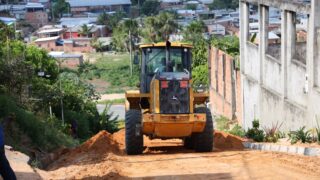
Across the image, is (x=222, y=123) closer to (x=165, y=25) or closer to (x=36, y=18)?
(x=165, y=25)

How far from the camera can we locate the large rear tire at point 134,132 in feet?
58.7

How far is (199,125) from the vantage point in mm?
17797

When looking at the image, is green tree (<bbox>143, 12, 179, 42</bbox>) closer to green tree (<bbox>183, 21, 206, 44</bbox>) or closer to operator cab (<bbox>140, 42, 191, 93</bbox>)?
green tree (<bbox>183, 21, 206, 44</bbox>)

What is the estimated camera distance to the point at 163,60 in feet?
62.5

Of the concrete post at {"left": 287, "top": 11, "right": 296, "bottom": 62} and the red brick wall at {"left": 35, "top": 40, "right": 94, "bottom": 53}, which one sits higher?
the concrete post at {"left": 287, "top": 11, "right": 296, "bottom": 62}

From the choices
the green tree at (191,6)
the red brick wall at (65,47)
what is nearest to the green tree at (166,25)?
the red brick wall at (65,47)

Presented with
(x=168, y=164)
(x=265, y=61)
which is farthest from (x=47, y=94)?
(x=168, y=164)

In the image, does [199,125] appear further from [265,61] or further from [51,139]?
[265,61]

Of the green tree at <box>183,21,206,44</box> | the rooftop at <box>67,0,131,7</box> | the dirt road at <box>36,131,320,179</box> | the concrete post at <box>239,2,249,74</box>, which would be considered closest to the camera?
the dirt road at <box>36,131,320,179</box>

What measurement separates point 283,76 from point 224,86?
A: 1573cm

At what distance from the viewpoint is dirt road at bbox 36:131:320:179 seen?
44.2 feet

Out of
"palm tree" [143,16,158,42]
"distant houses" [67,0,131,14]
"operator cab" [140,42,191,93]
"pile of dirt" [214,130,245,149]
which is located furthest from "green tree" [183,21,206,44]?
"operator cab" [140,42,191,93]

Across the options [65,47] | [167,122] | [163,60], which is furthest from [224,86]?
[65,47]

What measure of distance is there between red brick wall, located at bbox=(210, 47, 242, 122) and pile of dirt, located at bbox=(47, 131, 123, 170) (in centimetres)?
1727
